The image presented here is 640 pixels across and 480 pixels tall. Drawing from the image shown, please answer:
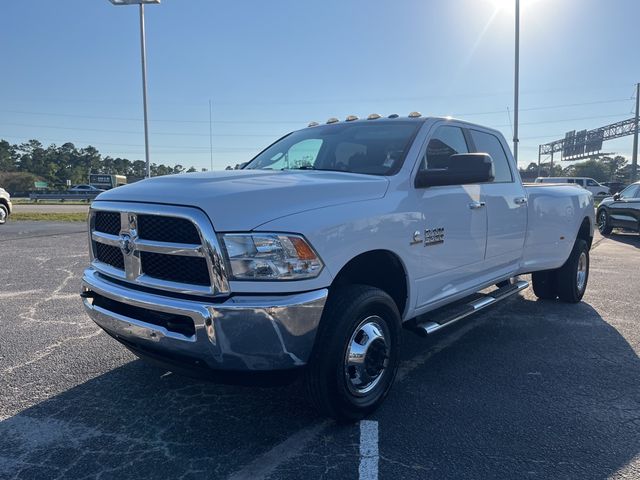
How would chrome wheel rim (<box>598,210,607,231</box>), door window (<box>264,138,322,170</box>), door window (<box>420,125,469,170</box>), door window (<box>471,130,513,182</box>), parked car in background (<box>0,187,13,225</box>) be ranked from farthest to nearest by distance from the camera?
1. parked car in background (<box>0,187,13,225</box>)
2. chrome wheel rim (<box>598,210,607,231</box>)
3. door window (<box>471,130,513,182</box>)
4. door window (<box>264,138,322,170</box>)
5. door window (<box>420,125,469,170</box>)

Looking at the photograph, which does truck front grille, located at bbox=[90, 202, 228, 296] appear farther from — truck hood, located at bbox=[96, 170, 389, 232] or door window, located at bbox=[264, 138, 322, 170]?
door window, located at bbox=[264, 138, 322, 170]

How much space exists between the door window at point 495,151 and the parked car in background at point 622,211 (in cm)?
1103

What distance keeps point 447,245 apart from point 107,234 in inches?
94.1

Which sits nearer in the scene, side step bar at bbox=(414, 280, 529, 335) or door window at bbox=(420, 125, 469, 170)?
side step bar at bbox=(414, 280, 529, 335)

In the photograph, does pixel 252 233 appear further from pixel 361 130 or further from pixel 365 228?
pixel 361 130

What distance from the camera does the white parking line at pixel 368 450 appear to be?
2584 millimetres

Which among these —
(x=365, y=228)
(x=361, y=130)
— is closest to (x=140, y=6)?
(x=361, y=130)

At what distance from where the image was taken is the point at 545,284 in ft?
21.2

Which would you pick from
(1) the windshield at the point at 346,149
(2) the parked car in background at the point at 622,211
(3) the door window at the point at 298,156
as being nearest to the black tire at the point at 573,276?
(1) the windshield at the point at 346,149

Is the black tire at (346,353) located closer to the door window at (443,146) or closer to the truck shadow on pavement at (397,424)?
the truck shadow on pavement at (397,424)

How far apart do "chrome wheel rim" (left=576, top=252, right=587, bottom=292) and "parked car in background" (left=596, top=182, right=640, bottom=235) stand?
8.99 meters

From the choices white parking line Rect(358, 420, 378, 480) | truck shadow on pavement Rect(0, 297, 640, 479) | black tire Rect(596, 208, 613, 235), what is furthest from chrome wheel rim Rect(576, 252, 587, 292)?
black tire Rect(596, 208, 613, 235)

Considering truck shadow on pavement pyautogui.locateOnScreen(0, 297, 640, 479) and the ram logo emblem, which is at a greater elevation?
the ram logo emblem

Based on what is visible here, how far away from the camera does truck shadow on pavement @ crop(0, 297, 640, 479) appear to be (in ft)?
8.71
